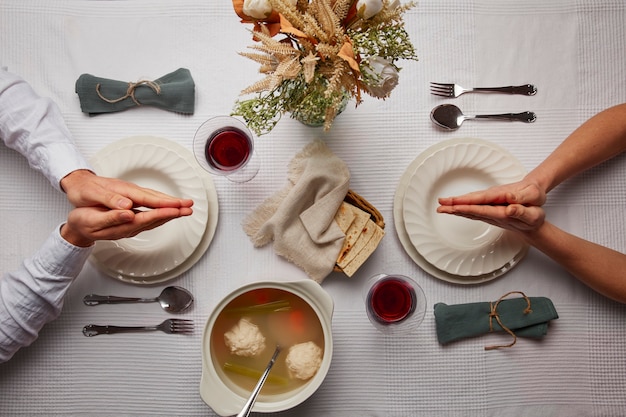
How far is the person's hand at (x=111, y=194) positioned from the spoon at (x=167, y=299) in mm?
242

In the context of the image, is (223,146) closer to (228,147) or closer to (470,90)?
(228,147)

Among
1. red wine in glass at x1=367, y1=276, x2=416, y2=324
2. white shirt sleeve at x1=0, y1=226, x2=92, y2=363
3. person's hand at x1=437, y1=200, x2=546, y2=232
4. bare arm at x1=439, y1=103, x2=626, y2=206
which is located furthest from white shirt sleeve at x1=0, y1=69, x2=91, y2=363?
bare arm at x1=439, y1=103, x2=626, y2=206

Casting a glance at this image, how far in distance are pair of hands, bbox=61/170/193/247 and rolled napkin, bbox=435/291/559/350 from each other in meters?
0.60

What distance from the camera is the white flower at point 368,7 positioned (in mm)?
687

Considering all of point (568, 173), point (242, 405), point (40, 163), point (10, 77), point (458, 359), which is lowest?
point (458, 359)

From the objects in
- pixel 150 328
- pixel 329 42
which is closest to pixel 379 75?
pixel 329 42

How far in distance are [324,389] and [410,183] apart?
492mm

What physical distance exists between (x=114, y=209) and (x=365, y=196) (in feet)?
1.71

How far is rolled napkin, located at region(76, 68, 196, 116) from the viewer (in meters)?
1.05

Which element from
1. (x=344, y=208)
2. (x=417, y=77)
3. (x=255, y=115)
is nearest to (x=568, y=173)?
(x=417, y=77)

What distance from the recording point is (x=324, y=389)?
105cm

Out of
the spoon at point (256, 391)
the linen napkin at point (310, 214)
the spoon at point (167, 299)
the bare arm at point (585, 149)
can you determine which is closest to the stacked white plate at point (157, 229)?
the spoon at point (167, 299)

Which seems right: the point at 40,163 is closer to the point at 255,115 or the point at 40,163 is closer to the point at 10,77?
the point at 10,77

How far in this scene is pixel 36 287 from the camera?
955 mm
